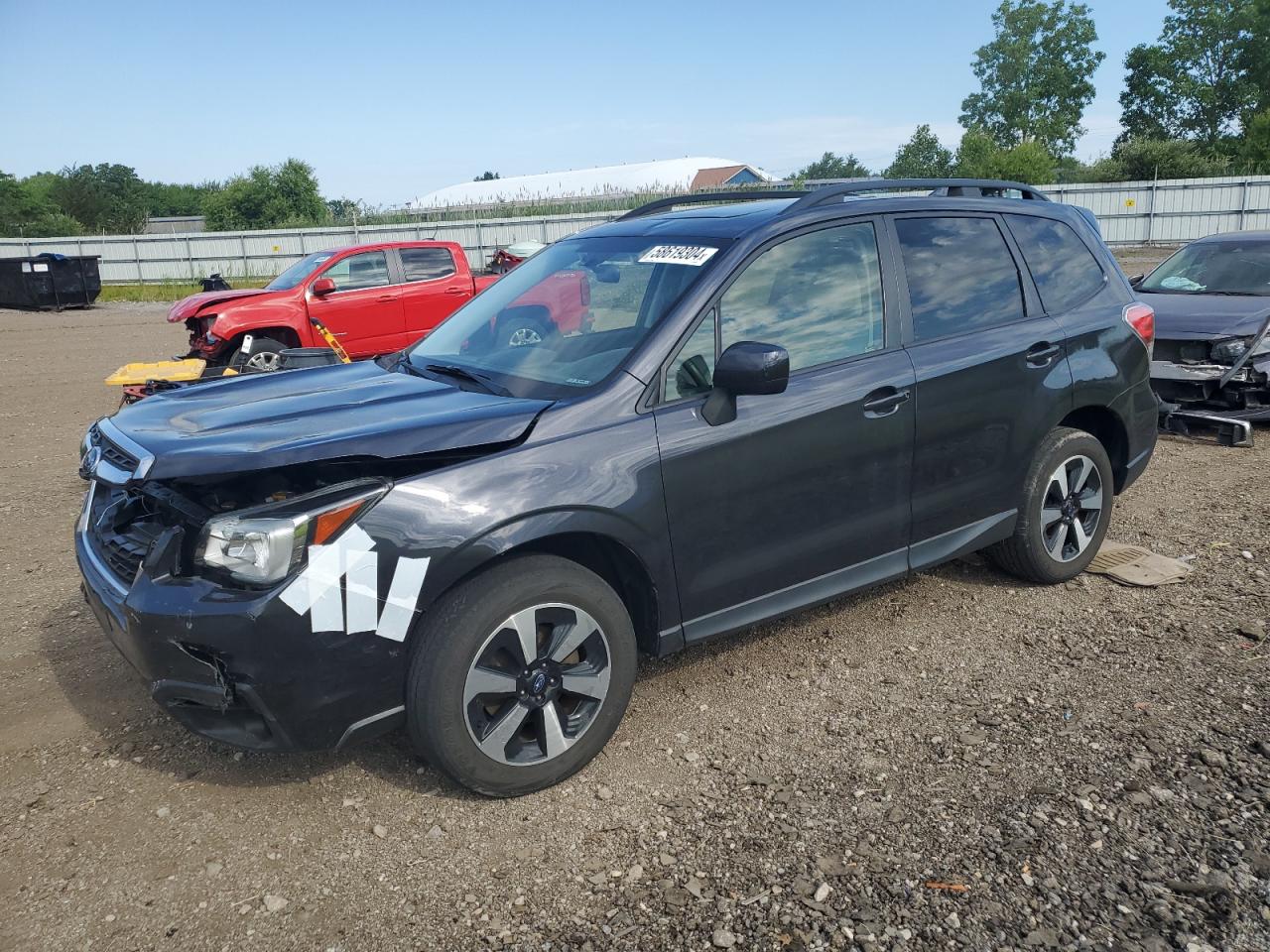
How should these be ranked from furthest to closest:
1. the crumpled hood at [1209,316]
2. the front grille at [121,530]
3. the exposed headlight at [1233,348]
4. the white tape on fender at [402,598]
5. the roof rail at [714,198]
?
the crumpled hood at [1209,316] < the exposed headlight at [1233,348] < the roof rail at [714,198] < the front grille at [121,530] < the white tape on fender at [402,598]

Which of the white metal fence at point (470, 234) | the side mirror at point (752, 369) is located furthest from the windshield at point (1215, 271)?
the white metal fence at point (470, 234)

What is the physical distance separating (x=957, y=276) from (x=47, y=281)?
1066 inches

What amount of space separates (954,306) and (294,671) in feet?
9.98

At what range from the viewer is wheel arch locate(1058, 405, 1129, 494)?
189 inches

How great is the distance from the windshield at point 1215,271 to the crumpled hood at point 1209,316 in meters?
0.27

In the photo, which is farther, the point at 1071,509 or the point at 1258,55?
the point at 1258,55

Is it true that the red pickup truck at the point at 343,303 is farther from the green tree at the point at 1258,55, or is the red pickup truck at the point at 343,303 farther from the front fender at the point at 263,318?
the green tree at the point at 1258,55

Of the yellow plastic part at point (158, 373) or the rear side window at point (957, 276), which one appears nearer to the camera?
the rear side window at point (957, 276)

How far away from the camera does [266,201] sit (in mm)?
64062

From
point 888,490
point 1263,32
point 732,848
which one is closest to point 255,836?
point 732,848

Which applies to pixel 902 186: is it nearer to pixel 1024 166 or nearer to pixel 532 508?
pixel 532 508

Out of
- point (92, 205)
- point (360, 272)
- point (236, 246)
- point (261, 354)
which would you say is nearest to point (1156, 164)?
point (236, 246)

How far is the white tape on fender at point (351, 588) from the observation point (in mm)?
2744

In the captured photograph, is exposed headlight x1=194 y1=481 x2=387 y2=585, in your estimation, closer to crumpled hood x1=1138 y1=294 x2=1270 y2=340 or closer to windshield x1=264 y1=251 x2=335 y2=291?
crumpled hood x1=1138 y1=294 x2=1270 y2=340
